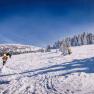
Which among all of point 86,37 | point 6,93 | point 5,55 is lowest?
point 6,93

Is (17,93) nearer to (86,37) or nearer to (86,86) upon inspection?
(86,86)

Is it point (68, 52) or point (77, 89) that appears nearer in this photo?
point (77, 89)

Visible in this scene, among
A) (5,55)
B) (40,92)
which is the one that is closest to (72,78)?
(40,92)

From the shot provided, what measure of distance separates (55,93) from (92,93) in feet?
7.05

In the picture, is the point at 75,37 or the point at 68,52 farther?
the point at 75,37

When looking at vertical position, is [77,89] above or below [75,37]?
below

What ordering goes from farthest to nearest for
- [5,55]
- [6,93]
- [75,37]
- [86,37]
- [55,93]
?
[75,37], [86,37], [5,55], [6,93], [55,93]

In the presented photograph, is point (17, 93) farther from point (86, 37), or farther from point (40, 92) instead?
point (86, 37)

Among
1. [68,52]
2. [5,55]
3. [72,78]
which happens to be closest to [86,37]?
[68,52]

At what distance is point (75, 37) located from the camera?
563 feet

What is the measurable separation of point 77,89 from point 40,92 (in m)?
2.17

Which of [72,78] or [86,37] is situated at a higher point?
[86,37]

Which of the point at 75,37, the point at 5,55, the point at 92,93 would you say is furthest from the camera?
the point at 75,37

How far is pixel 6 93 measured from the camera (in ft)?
48.2
